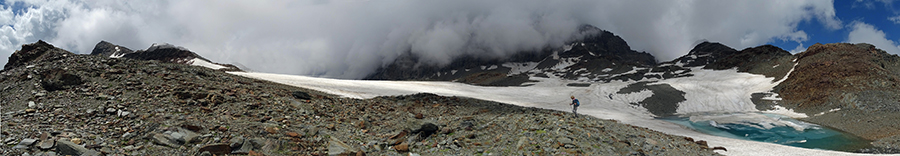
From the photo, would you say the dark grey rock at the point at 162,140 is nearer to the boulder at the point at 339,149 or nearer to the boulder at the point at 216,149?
the boulder at the point at 216,149

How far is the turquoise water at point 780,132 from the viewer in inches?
1266

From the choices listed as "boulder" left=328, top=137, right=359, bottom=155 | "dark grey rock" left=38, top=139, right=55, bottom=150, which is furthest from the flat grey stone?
"boulder" left=328, top=137, right=359, bottom=155

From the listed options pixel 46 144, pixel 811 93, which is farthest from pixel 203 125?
pixel 811 93

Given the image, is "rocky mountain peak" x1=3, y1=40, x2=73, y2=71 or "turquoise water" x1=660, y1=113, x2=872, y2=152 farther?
"turquoise water" x1=660, y1=113, x2=872, y2=152

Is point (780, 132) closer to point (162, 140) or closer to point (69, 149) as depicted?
point (162, 140)

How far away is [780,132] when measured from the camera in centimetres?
3888

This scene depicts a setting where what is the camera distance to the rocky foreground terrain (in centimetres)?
1037

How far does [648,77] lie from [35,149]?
423 ft

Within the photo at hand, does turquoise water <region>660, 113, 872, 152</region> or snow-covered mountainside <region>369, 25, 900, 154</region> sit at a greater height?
snow-covered mountainside <region>369, 25, 900, 154</region>

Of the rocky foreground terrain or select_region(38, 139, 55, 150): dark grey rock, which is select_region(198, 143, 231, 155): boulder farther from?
select_region(38, 139, 55, 150): dark grey rock

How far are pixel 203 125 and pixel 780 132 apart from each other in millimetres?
52418

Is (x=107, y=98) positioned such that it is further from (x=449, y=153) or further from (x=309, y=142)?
(x=449, y=153)

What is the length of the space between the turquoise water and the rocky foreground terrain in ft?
88.8

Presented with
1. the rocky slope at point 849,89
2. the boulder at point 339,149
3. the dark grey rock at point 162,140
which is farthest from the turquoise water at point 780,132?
the dark grey rock at point 162,140
